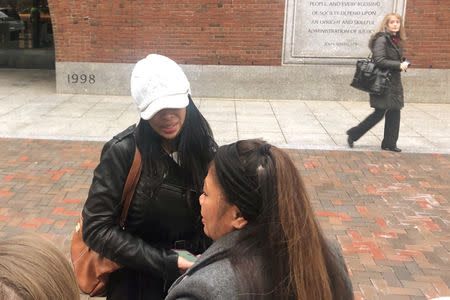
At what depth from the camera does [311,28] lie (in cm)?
1030

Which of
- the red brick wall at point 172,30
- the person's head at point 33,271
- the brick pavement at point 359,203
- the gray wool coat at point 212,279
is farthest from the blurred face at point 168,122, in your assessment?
the red brick wall at point 172,30

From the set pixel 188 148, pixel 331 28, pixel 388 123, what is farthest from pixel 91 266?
pixel 331 28

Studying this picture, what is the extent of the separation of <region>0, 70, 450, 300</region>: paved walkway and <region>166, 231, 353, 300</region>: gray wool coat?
2.65 meters

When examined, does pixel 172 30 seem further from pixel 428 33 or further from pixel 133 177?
pixel 133 177

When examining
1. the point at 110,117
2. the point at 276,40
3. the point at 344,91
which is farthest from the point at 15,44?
the point at 344,91

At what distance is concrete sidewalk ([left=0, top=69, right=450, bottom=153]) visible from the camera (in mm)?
7691

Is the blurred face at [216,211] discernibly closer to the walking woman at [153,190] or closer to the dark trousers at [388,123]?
the walking woman at [153,190]

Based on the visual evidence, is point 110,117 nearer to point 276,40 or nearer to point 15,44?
point 276,40

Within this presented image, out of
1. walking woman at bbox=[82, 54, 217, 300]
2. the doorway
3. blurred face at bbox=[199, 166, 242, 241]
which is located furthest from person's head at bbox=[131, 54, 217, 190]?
the doorway

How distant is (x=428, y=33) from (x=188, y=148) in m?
9.21

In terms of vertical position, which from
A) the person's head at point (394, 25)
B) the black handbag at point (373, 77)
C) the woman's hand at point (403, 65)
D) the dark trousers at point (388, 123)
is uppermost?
the person's head at point (394, 25)

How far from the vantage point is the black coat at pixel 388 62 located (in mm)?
6855

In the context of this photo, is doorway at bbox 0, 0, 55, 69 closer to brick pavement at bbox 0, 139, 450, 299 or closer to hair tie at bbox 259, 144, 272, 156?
brick pavement at bbox 0, 139, 450, 299

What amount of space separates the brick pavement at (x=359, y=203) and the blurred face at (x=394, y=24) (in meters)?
1.71
